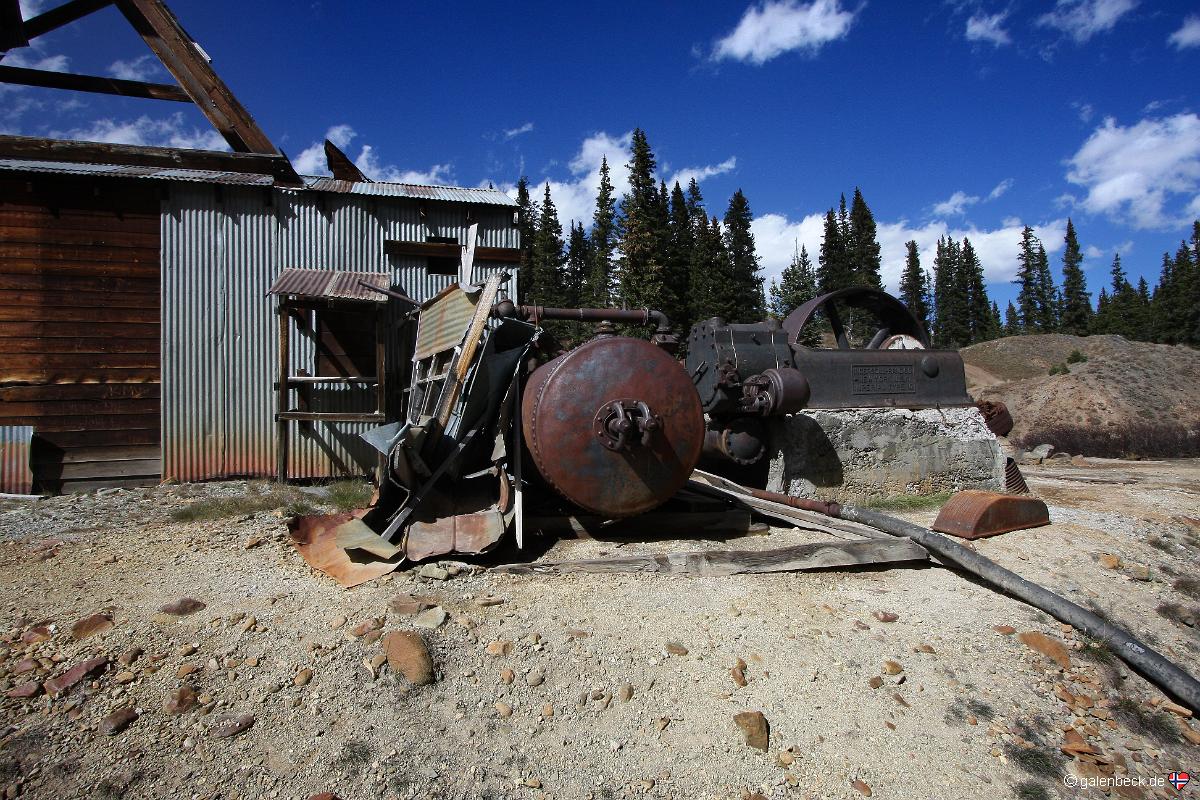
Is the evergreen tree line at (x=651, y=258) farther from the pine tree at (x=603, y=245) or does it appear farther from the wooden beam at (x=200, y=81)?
the wooden beam at (x=200, y=81)

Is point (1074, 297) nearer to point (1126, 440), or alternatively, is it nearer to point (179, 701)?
point (1126, 440)

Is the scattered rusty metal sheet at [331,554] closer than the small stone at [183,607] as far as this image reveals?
No

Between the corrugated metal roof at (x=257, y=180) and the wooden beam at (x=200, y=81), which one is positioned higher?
the wooden beam at (x=200, y=81)

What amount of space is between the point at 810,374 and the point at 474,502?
4311 millimetres

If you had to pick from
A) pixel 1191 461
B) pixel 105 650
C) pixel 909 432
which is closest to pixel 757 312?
pixel 1191 461

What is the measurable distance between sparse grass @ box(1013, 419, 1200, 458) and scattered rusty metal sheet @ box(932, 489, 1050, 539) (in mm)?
9603

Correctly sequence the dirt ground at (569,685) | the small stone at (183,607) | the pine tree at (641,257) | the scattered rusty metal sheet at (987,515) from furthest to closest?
the pine tree at (641,257), the scattered rusty metal sheet at (987,515), the small stone at (183,607), the dirt ground at (569,685)

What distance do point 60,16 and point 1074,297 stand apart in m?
67.5

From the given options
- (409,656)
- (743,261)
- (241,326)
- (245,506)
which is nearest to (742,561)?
(409,656)

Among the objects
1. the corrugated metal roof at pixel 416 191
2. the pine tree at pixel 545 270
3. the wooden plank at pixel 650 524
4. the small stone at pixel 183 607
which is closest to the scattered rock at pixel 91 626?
the small stone at pixel 183 607

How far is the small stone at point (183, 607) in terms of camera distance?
3.63 m

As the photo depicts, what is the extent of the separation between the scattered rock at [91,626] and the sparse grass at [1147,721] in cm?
573

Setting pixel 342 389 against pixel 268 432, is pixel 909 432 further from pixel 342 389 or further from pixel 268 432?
pixel 268 432

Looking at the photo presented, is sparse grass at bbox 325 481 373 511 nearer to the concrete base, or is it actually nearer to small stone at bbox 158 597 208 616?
small stone at bbox 158 597 208 616
